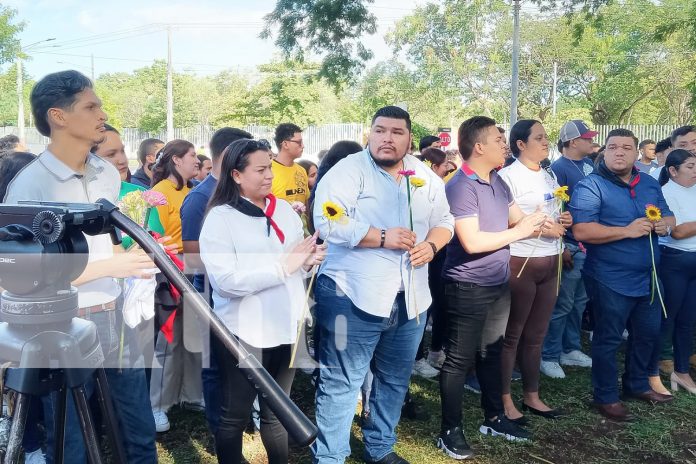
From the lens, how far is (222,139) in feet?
12.3

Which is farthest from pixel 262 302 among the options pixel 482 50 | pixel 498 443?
pixel 482 50

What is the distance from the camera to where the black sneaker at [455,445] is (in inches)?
143

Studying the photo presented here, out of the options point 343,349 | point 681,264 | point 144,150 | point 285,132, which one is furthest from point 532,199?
point 144,150

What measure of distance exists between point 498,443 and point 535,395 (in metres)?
0.67

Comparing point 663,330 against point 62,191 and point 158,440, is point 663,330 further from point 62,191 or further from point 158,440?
point 62,191

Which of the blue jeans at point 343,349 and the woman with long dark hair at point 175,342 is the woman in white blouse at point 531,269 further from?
the woman with long dark hair at point 175,342

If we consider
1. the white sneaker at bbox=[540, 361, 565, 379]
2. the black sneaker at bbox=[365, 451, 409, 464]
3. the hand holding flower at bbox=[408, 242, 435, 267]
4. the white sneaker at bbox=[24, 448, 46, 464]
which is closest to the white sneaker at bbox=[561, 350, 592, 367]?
the white sneaker at bbox=[540, 361, 565, 379]

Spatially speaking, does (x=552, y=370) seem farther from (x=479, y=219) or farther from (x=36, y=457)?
(x=36, y=457)

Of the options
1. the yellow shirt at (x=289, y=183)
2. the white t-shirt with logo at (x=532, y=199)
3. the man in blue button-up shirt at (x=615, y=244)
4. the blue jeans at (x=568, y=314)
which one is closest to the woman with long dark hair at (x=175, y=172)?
the yellow shirt at (x=289, y=183)

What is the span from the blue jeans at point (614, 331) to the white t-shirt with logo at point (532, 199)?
48 centimetres

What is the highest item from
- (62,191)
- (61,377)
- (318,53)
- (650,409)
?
(318,53)

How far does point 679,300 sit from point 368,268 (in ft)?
9.81

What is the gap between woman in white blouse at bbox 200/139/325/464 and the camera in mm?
2820

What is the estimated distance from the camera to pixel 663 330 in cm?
507
